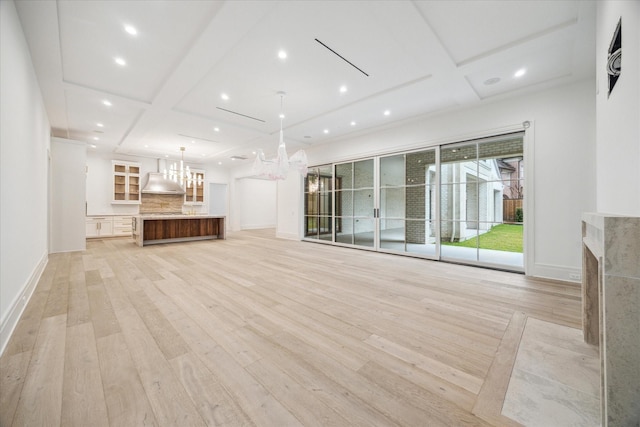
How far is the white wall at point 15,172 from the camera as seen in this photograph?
6.49ft

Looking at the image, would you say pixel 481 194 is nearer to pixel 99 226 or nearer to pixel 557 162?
pixel 557 162

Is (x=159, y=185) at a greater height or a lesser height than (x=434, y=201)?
greater

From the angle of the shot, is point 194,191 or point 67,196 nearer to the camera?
point 67,196

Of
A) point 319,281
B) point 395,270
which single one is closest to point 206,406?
point 319,281

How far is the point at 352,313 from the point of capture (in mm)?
2365

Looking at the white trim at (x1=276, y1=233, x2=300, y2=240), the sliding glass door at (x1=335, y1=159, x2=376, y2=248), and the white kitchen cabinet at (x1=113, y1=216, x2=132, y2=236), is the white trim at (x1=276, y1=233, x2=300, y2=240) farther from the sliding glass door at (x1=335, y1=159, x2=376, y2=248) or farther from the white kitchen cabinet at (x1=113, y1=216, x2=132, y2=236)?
the white kitchen cabinet at (x1=113, y1=216, x2=132, y2=236)

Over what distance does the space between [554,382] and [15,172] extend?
469cm

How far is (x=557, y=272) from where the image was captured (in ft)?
11.9

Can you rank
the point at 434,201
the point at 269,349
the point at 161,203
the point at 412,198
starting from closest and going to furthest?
the point at 269,349 < the point at 434,201 < the point at 412,198 < the point at 161,203

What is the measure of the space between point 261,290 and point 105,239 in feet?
26.2

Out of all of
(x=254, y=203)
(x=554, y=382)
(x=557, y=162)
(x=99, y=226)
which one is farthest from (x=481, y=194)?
(x=99, y=226)

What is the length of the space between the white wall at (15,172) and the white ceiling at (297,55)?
1.47ft

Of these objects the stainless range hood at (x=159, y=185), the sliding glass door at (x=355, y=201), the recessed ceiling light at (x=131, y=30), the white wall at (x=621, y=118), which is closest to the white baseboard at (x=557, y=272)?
the white wall at (x=621, y=118)

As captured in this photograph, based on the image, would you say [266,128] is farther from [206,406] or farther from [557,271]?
[557,271]
